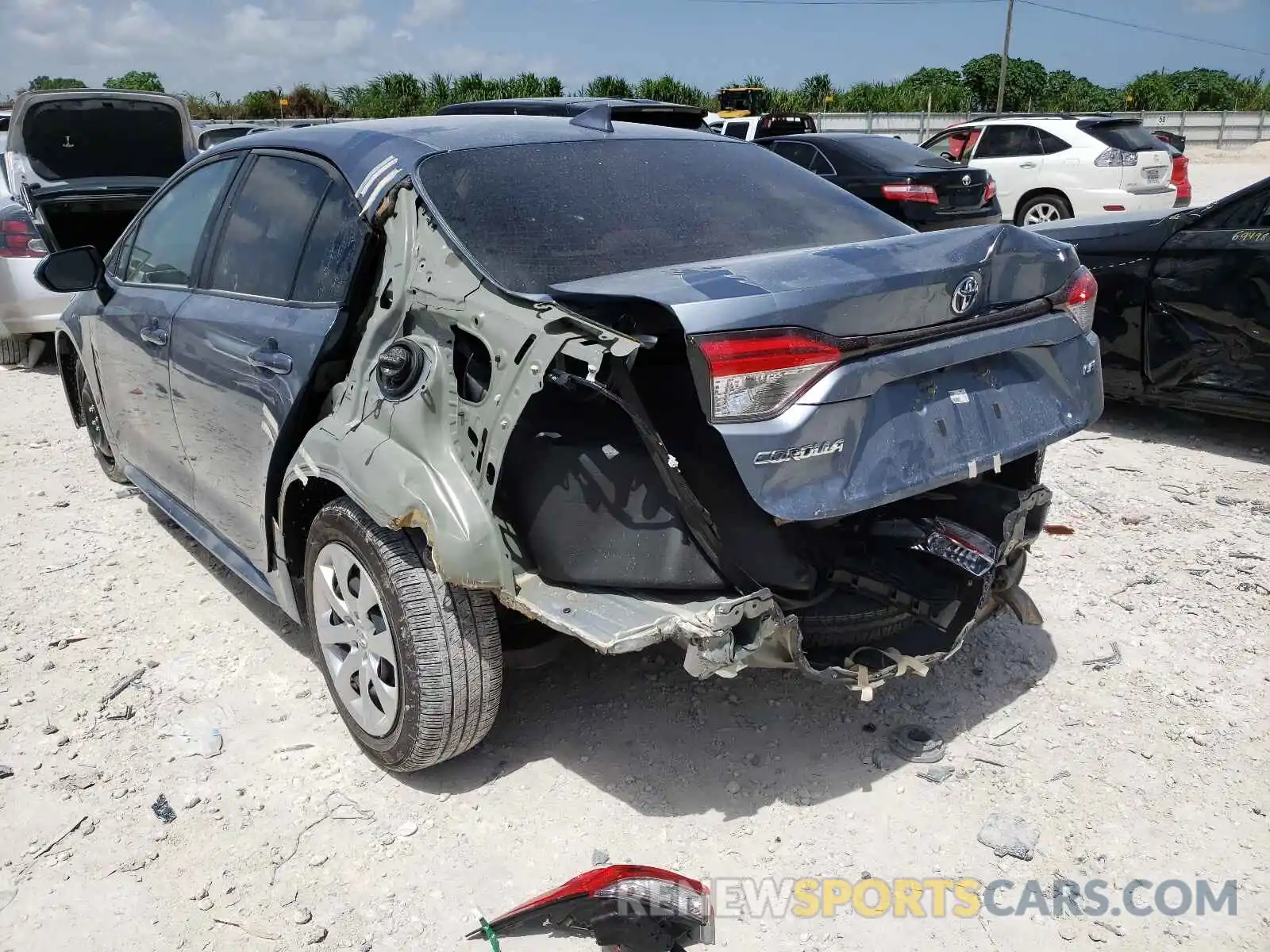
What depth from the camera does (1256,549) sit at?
13.7 feet

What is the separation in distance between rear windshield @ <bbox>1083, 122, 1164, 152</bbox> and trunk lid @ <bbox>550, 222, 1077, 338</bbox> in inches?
438

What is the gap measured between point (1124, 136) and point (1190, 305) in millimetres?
8724

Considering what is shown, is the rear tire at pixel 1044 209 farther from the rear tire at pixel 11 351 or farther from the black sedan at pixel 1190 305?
the rear tire at pixel 11 351

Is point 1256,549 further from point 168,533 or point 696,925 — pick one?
point 168,533

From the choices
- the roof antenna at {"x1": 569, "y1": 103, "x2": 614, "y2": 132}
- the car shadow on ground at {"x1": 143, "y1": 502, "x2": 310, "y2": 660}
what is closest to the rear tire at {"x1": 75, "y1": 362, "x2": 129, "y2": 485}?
the car shadow on ground at {"x1": 143, "y1": 502, "x2": 310, "y2": 660}

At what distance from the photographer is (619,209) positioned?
2.96m

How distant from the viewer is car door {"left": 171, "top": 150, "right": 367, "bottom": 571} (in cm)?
303

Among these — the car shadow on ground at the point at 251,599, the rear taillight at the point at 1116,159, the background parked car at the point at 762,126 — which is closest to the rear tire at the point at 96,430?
the car shadow on ground at the point at 251,599

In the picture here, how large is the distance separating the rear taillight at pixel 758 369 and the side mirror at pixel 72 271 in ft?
10.7

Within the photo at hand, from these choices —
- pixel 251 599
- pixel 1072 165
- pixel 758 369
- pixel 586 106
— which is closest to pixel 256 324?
pixel 251 599

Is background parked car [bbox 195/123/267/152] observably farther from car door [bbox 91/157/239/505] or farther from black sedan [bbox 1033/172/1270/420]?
black sedan [bbox 1033/172/1270/420]

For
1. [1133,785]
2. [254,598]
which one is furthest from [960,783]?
[254,598]

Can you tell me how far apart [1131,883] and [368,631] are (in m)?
2.03

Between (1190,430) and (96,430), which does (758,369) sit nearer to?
(96,430)
